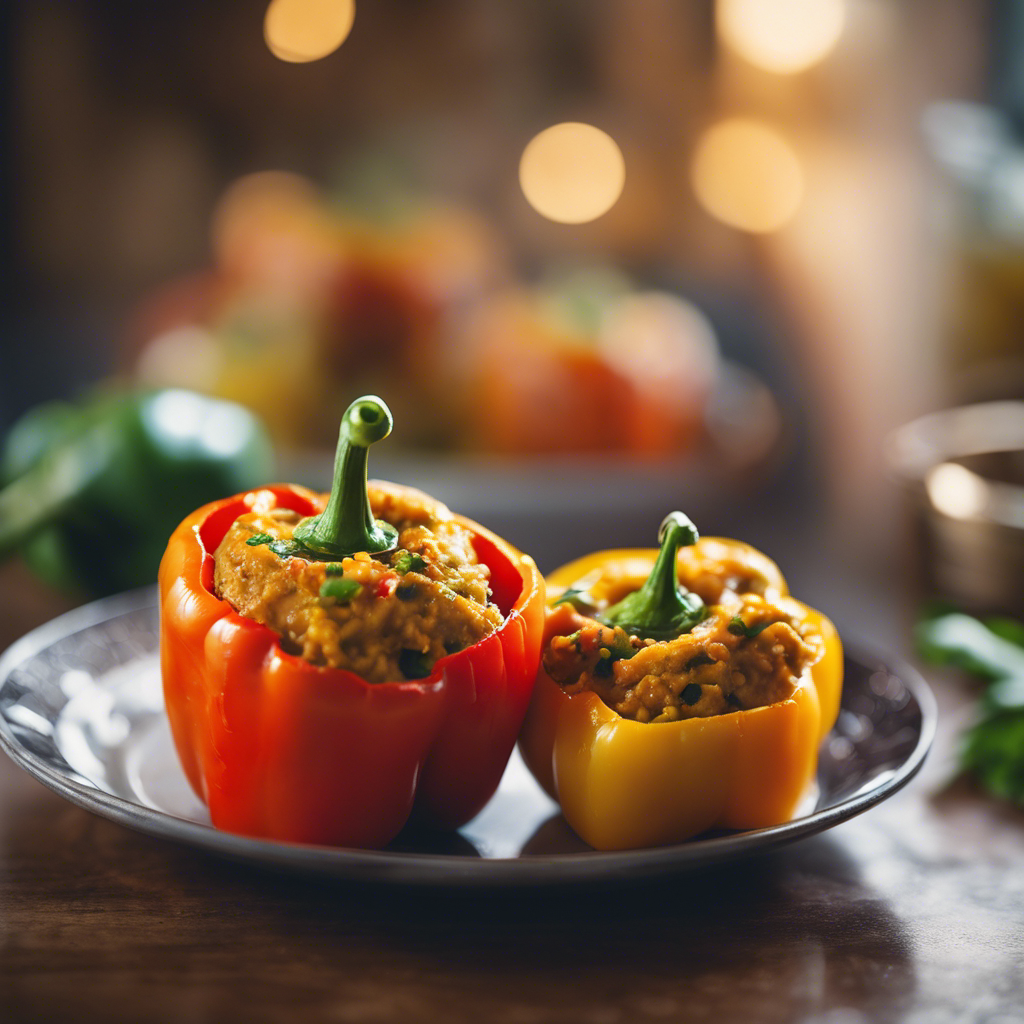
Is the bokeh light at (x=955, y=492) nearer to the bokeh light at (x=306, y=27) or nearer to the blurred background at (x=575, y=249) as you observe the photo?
the blurred background at (x=575, y=249)

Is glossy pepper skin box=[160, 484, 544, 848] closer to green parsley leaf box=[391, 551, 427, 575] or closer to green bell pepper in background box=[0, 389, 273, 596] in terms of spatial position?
green parsley leaf box=[391, 551, 427, 575]

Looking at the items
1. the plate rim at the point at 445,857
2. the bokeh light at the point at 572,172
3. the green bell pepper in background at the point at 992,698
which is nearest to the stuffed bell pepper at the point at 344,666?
the plate rim at the point at 445,857

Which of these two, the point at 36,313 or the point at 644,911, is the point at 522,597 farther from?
the point at 36,313

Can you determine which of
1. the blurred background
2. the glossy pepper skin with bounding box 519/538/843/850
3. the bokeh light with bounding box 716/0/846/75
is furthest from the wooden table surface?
the bokeh light with bounding box 716/0/846/75

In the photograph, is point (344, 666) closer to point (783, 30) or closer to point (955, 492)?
point (955, 492)

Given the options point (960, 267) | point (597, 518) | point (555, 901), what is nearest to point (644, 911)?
point (555, 901)
